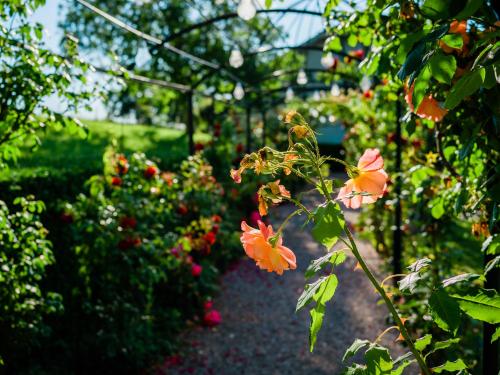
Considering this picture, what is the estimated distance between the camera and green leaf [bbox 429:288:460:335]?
948 millimetres

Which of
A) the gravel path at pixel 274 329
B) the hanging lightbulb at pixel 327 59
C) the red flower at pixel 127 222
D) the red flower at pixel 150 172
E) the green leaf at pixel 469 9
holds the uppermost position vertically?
the hanging lightbulb at pixel 327 59

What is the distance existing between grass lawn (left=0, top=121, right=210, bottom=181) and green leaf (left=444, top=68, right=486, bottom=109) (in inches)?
83.1

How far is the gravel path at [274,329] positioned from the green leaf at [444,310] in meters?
3.23

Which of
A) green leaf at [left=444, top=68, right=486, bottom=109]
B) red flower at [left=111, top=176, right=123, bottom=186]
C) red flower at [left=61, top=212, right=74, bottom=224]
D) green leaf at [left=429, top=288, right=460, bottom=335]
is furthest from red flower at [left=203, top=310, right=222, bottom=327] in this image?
green leaf at [left=444, top=68, right=486, bottom=109]

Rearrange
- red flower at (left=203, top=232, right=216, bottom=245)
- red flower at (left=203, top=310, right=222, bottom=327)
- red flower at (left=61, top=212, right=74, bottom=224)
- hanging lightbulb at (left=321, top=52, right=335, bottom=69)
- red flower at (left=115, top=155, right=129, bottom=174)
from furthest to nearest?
red flower at (left=203, top=232, right=216, bottom=245) < red flower at (left=203, top=310, right=222, bottom=327) < red flower at (left=115, top=155, right=129, bottom=174) < red flower at (left=61, top=212, right=74, bottom=224) < hanging lightbulb at (left=321, top=52, right=335, bottom=69)

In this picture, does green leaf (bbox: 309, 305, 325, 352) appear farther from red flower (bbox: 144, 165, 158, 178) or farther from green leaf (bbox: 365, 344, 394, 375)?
red flower (bbox: 144, 165, 158, 178)

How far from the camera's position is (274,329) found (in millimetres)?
4824

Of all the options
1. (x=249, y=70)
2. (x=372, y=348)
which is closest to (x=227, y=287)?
(x=372, y=348)

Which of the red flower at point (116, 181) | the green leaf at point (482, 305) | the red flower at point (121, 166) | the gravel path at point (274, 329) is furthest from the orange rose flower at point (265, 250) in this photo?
the gravel path at point (274, 329)

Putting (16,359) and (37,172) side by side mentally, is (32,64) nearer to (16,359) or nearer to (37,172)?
(37,172)

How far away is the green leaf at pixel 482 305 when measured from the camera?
0.98m

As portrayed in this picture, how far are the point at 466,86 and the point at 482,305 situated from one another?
0.44 meters

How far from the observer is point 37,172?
3.92 m

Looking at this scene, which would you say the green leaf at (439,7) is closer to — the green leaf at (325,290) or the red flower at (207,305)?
the green leaf at (325,290)
